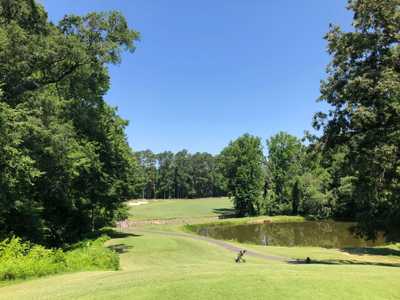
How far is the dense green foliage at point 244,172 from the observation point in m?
76.1

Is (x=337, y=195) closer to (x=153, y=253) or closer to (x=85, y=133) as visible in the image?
(x=153, y=253)

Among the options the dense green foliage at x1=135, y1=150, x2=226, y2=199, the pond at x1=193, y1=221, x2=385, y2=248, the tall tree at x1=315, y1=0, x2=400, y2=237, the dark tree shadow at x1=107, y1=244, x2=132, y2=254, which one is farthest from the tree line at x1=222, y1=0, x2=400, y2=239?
the dense green foliage at x1=135, y1=150, x2=226, y2=199

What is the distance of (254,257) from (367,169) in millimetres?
10663

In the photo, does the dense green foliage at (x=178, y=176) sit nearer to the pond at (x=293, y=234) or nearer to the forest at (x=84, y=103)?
the pond at (x=293, y=234)

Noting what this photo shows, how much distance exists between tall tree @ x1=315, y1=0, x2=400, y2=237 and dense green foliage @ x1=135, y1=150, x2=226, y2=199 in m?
118

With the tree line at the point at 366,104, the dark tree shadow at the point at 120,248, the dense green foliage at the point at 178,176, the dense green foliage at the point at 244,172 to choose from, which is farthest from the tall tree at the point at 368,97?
the dense green foliage at the point at 178,176

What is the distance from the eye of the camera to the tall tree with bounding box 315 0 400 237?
55.0ft

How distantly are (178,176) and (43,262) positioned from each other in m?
127

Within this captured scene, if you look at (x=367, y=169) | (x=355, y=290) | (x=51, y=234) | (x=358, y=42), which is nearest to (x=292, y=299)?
(x=355, y=290)

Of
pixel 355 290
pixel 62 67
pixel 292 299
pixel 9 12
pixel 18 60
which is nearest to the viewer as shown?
pixel 292 299

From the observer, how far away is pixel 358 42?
1841 cm

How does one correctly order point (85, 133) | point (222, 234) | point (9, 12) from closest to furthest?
point (9, 12) < point (85, 133) < point (222, 234)

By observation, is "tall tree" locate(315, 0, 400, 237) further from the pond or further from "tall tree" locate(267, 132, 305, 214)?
"tall tree" locate(267, 132, 305, 214)

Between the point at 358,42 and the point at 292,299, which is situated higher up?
the point at 358,42
